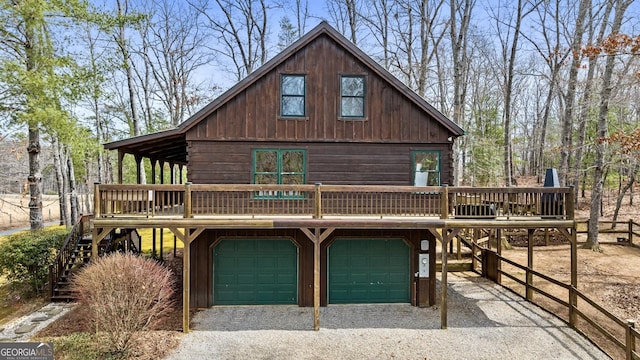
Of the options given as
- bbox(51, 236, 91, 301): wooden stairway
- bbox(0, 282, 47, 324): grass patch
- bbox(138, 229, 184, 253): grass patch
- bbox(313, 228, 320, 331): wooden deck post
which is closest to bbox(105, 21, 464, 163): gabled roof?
bbox(51, 236, 91, 301): wooden stairway

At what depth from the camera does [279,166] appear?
474 inches

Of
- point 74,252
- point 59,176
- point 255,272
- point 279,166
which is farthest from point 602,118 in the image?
point 59,176

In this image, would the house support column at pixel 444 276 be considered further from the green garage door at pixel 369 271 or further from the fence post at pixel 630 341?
the fence post at pixel 630 341

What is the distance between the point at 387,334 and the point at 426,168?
5.63 meters

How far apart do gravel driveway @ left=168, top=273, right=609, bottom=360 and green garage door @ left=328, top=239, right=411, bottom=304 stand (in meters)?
0.36

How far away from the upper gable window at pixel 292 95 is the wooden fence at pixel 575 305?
30.1 feet

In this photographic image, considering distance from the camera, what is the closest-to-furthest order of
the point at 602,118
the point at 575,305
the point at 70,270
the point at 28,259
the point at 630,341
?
the point at 630,341 < the point at 575,305 < the point at 28,259 < the point at 70,270 < the point at 602,118

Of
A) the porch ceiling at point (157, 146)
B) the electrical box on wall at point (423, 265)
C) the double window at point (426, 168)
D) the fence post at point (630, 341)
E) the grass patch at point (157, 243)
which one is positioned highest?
the porch ceiling at point (157, 146)

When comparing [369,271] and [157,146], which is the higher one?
[157,146]

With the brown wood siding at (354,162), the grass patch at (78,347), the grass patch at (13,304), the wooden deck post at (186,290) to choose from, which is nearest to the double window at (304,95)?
the brown wood siding at (354,162)

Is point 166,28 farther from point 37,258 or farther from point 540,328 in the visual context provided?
point 540,328

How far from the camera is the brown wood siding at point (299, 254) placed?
38.3 ft

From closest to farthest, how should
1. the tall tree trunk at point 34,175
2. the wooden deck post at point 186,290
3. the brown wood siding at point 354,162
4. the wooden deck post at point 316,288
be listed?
the wooden deck post at point 186,290 < the wooden deck post at point 316,288 < the brown wood siding at point 354,162 < the tall tree trunk at point 34,175

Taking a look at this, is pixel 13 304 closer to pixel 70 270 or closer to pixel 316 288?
pixel 70 270
